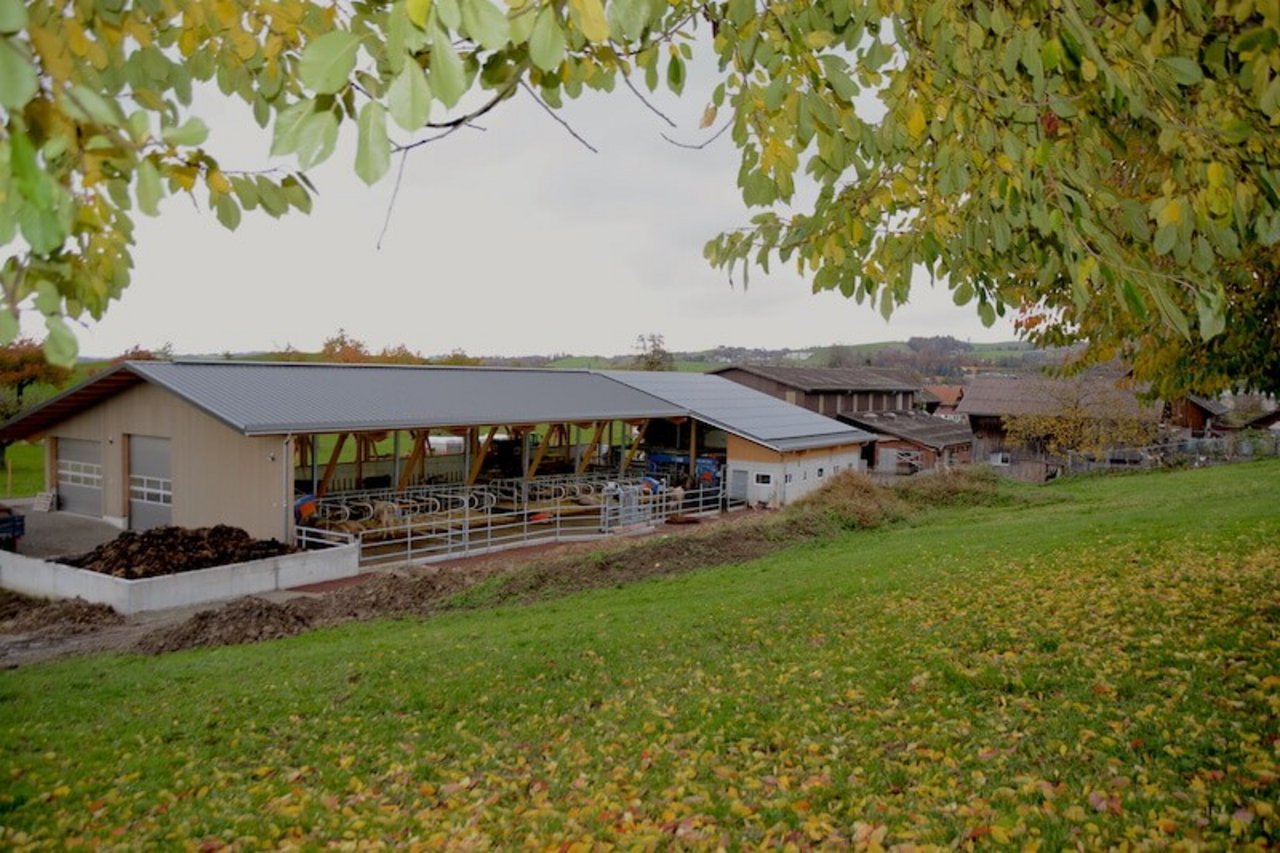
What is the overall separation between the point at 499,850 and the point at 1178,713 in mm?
4678

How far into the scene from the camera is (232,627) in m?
12.8

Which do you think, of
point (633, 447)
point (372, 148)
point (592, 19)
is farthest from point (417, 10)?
point (633, 447)

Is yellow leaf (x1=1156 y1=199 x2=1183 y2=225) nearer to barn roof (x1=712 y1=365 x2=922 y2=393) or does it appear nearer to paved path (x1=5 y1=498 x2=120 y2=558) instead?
paved path (x1=5 y1=498 x2=120 y2=558)

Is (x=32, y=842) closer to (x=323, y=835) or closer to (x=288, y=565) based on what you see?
(x=323, y=835)

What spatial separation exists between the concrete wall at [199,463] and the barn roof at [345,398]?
65 cm

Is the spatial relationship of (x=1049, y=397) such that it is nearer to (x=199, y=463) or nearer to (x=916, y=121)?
(x=199, y=463)

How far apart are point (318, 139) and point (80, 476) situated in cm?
2661

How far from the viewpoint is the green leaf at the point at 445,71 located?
1.57 meters

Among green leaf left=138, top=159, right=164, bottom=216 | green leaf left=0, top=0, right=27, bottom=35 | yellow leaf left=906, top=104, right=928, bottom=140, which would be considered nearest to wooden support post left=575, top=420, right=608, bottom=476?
yellow leaf left=906, top=104, right=928, bottom=140

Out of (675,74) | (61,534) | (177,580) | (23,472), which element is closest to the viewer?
(675,74)

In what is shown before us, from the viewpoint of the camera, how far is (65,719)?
26.8 feet

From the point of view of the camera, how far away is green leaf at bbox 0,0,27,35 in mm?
1260

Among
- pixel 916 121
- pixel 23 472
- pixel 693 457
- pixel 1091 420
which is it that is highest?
pixel 916 121

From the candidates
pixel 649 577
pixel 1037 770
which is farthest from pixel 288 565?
pixel 1037 770
